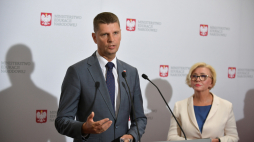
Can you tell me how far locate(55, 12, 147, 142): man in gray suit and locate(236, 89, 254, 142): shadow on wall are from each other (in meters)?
2.47

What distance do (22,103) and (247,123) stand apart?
3279 millimetres

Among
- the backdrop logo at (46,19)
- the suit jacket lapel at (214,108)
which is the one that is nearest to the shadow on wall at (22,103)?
the backdrop logo at (46,19)

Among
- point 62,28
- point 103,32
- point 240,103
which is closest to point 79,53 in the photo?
point 62,28

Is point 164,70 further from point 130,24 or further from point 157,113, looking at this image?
point 130,24

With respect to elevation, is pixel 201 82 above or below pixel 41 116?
above

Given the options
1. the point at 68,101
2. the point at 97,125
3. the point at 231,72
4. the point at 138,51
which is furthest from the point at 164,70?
A: the point at 97,125

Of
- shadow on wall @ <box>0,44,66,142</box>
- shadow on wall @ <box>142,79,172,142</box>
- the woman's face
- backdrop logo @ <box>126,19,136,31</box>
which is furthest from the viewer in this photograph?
shadow on wall @ <box>142,79,172,142</box>

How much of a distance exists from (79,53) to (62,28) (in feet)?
1.20

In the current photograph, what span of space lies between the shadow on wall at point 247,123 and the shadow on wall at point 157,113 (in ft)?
4.11

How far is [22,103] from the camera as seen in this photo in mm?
2652

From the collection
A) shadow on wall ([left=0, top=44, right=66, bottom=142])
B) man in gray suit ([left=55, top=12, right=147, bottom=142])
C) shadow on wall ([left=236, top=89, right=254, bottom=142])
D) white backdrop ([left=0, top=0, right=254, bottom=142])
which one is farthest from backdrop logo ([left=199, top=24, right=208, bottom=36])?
shadow on wall ([left=0, top=44, right=66, bottom=142])

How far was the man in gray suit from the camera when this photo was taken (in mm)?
1588

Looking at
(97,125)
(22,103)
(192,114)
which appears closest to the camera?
(97,125)

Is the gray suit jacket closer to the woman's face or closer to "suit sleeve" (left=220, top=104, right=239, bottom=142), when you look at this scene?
the woman's face
